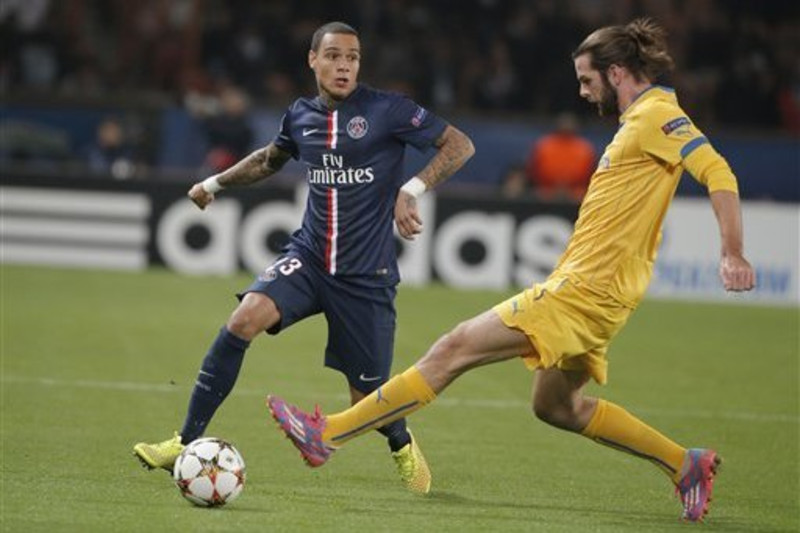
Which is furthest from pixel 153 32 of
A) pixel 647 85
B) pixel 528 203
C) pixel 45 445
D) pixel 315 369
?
pixel 647 85

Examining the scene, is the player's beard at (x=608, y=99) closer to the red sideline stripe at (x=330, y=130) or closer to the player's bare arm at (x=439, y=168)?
the player's bare arm at (x=439, y=168)

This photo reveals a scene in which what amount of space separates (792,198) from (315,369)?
11585 millimetres

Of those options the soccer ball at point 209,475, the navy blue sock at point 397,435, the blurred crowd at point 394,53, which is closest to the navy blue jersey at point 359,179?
the navy blue sock at point 397,435

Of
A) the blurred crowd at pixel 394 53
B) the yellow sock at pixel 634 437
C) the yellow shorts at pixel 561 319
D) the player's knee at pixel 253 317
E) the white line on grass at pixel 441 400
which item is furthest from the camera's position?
the blurred crowd at pixel 394 53

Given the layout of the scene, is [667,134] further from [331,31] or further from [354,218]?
[331,31]

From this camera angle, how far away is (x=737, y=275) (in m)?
6.55

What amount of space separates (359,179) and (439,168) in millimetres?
406

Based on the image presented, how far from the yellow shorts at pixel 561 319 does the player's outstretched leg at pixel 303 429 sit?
94 cm

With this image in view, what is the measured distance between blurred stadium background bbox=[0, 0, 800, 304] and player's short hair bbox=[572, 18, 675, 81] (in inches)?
472

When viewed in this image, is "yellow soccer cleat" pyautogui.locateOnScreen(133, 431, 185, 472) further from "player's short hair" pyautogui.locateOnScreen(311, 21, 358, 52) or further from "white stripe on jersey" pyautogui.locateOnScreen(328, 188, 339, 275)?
"player's short hair" pyautogui.locateOnScreen(311, 21, 358, 52)

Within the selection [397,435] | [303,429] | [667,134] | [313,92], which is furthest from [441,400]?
[313,92]

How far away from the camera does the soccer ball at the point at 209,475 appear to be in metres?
7.03

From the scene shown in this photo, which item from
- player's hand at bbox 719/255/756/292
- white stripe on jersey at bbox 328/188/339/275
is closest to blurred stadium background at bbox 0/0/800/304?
white stripe on jersey at bbox 328/188/339/275

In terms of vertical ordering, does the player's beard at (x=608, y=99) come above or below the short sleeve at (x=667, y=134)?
above
